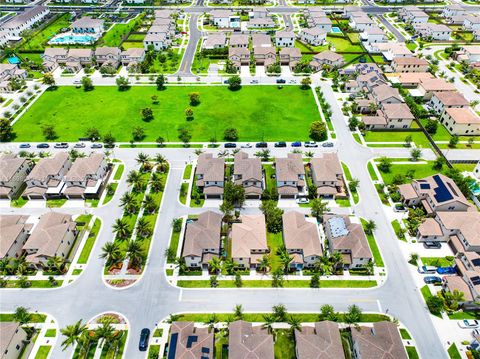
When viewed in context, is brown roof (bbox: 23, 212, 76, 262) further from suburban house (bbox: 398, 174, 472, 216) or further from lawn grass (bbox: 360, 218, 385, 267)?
suburban house (bbox: 398, 174, 472, 216)

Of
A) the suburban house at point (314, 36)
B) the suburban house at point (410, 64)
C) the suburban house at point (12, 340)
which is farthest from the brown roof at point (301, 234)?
the suburban house at point (314, 36)

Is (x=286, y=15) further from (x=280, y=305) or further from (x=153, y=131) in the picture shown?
(x=280, y=305)

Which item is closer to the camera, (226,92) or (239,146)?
(239,146)

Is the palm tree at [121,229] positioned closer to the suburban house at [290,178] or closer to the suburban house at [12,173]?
the suburban house at [12,173]

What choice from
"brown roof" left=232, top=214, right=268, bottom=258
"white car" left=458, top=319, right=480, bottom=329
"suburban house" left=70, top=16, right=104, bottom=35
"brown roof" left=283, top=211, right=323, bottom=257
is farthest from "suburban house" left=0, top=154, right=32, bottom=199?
"suburban house" left=70, top=16, right=104, bottom=35

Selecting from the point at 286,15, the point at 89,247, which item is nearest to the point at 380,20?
the point at 286,15
